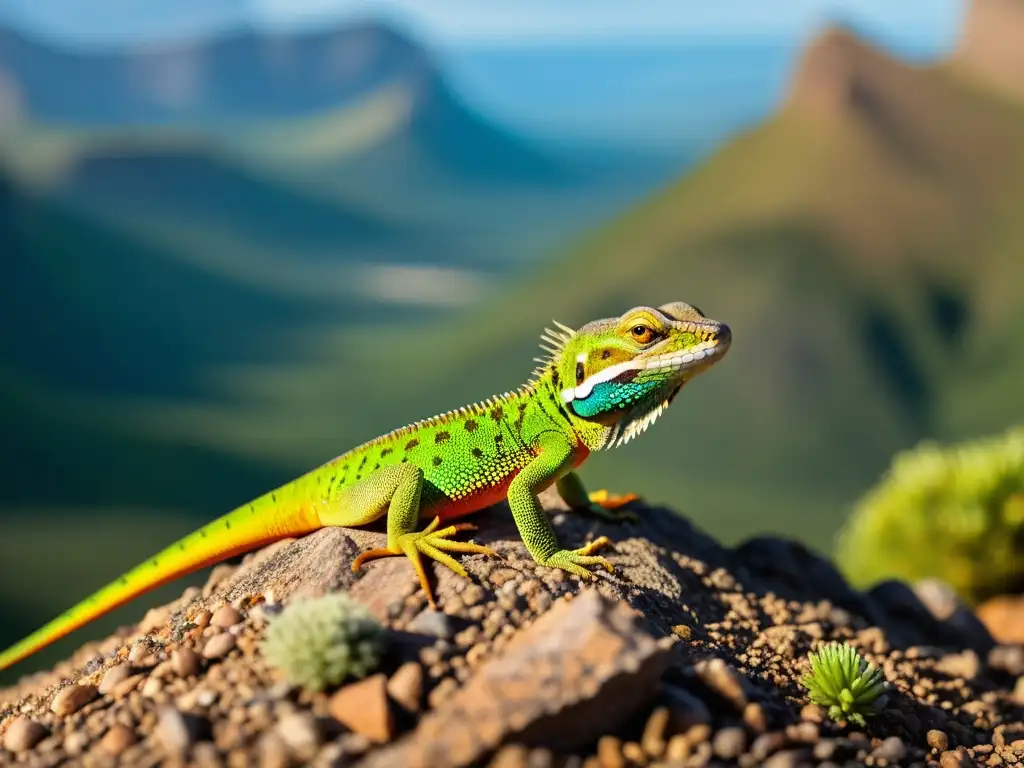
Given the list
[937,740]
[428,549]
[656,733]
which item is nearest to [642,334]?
[428,549]

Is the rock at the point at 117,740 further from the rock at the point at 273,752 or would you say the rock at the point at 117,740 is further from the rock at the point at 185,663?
the rock at the point at 273,752

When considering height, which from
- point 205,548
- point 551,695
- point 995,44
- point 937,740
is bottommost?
point 937,740

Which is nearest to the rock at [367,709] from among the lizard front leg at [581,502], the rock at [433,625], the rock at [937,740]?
the rock at [433,625]

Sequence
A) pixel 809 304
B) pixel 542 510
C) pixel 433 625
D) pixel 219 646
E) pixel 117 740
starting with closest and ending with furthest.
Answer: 1. pixel 117 740
2. pixel 433 625
3. pixel 219 646
4. pixel 542 510
5. pixel 809 304

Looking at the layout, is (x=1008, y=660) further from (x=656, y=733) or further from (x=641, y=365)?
(x=656, y=733)

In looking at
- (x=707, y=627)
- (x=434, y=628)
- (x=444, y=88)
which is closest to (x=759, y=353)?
(x=707, y=627)

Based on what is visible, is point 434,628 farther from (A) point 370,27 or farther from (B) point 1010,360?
(A) point 370,27
